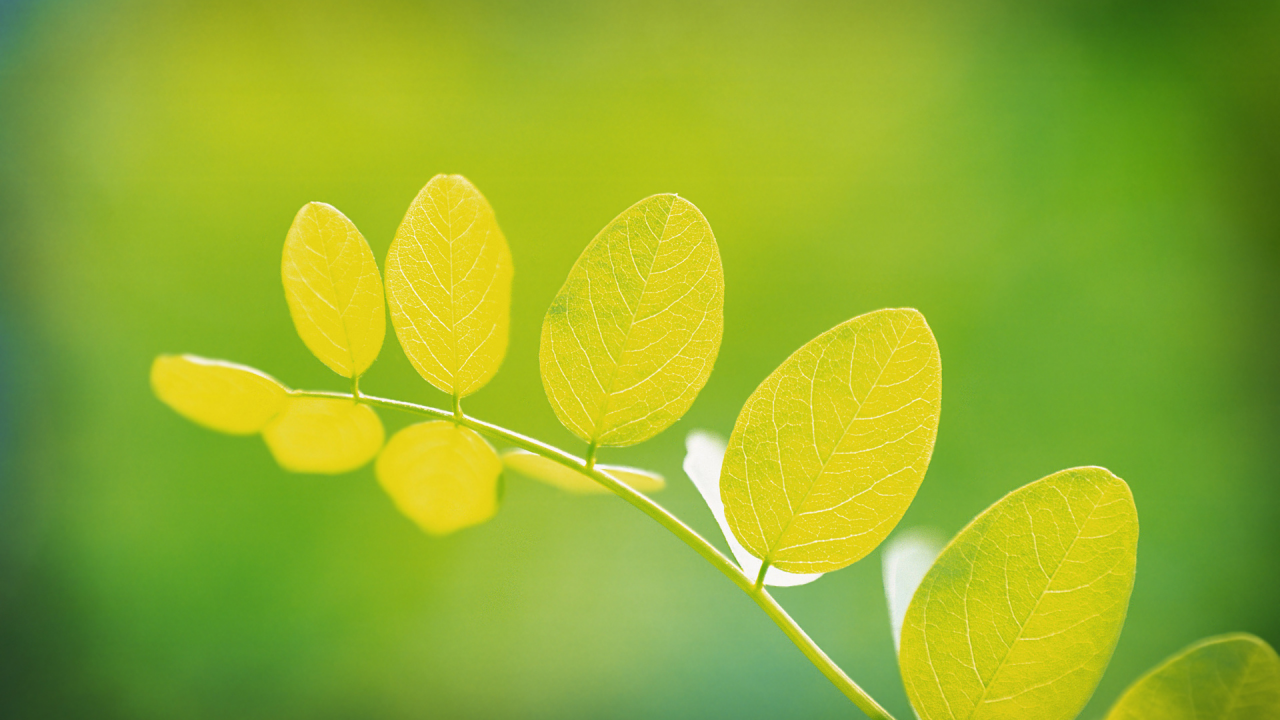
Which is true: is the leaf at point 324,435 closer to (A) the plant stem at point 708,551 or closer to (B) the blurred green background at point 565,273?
(A) the plant stem at point 708,551

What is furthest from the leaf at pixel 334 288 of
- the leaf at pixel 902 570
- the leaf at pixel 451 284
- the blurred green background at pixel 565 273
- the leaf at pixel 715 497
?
the blurred green background at pixel 565 273

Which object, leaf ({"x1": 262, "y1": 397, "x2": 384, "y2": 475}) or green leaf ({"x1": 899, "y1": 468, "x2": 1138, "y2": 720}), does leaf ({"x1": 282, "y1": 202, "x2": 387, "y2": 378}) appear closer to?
leaf ({"x1": 262, "y1": 397, "x2": 384, "y2": 475})

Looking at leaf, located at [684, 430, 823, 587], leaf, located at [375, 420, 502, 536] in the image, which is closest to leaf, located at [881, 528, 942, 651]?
leaf, located at [684, 430, 823, 587]

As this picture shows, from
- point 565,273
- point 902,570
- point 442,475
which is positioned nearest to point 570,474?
point 442,475

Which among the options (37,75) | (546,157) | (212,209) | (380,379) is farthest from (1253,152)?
(37,75)

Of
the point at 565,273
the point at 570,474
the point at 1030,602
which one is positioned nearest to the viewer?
the point at 1030,602

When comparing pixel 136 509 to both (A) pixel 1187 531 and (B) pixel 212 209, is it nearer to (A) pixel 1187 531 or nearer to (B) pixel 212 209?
(B) pixel 212 209

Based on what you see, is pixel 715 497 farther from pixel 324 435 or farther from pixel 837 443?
pixel 324 435
